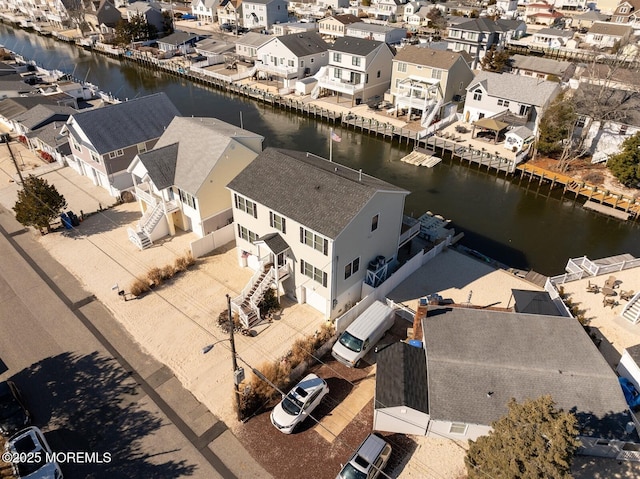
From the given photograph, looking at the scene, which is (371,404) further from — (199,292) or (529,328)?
(199,292)

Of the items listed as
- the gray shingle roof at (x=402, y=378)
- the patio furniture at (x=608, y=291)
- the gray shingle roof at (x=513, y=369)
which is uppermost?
the gray shingle roof at (x=513, y=369)

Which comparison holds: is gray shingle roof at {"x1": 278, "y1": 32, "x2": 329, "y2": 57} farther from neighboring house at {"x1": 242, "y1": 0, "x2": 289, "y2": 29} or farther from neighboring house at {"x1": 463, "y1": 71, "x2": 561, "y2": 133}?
neighboring house at {"x1": 242, "y1": 0, "x2": 289, "y2": 29}

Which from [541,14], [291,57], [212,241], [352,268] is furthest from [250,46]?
[541,14]

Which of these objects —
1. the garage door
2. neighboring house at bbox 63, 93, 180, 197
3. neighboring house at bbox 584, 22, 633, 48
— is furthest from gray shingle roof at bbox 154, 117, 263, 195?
neighboring house at bbox 584, 22, 633, 48

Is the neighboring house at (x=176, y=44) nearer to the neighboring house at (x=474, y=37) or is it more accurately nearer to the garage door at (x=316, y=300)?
the neighboring house at (x=474, y=37)

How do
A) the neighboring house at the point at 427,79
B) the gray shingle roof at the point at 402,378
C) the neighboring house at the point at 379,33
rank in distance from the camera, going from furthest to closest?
the neighboring house at the point at 379,33
the neighboring house at the point at 427,79
the gray shingle roof at the point at 402,378

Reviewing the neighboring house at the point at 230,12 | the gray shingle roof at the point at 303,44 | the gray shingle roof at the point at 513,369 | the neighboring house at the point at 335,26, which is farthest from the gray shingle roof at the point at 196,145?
the neighboring house at the point at 230,12
